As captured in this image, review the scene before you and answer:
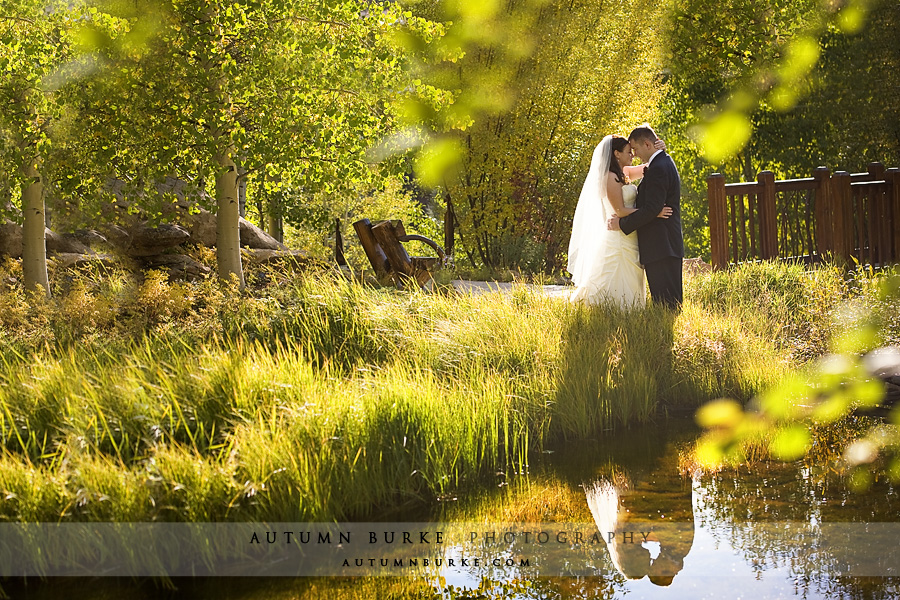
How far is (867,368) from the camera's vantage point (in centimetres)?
180

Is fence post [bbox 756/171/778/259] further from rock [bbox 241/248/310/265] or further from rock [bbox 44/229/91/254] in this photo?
rock [bbox 44/229/91/254]

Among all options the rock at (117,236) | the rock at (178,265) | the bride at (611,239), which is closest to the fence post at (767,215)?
the bride at (611,239)

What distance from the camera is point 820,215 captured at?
11914 mm

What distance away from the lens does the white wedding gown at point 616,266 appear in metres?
8.17

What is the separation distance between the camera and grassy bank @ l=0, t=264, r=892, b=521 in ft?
13.8

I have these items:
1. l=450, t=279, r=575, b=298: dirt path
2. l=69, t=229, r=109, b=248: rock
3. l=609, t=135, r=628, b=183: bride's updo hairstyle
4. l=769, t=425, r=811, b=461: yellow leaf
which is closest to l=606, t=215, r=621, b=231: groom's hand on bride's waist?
l=609, t=135, r=628, b=183: bride's updo hairstyle

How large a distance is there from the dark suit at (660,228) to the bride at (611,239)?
0.13 m

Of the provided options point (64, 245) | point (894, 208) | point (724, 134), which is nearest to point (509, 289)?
point (894, 208)

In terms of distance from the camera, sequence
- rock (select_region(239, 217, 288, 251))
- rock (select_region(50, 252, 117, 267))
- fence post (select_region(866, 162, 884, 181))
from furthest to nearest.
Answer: rock (select_region(239, 217, 288, 251))
rock (select_region(50, 252, 117, 267))
fence post (select_region(866, 162, 884, 181))

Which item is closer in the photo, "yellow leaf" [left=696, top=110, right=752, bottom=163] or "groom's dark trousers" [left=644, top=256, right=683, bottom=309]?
"yellow leaf" [left=696, top=110, right=752, bottom=163]

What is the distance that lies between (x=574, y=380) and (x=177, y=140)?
639 centimetres

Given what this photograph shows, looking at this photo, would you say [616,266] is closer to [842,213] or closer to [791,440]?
[842,213]

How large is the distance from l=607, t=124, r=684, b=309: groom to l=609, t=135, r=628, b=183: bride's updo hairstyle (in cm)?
11

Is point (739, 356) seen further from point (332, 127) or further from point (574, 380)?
point (332, 127)
